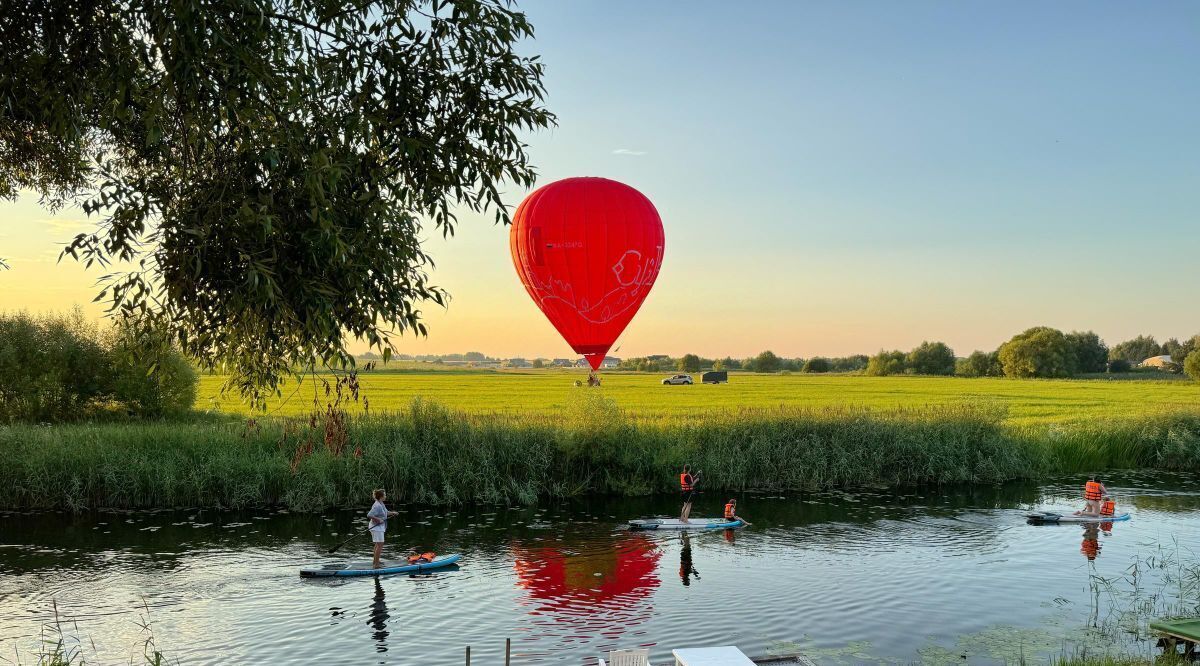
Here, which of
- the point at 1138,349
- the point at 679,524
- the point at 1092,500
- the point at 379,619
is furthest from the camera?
the point at 1138,349

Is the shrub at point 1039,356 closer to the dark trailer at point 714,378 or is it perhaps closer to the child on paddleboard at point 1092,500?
the dark trailer at point 714,378

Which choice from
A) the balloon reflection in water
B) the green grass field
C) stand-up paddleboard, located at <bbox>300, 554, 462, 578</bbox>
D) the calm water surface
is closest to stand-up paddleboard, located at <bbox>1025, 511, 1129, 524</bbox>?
the calm water surface

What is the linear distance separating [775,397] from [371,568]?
53.4m

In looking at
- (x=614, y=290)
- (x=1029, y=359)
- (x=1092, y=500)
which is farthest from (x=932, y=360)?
(x=614, y=290)

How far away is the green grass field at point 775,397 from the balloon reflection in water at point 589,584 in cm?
2320

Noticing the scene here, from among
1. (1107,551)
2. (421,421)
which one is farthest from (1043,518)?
(421,421)

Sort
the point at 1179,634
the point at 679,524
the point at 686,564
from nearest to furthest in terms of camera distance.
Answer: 1. the point at 1179,634
2. the point at 686,564
3. the point at 679,524

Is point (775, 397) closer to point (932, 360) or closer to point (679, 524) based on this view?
point (679, 524)

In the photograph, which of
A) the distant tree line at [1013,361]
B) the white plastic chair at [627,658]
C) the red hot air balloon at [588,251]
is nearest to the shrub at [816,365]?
the distant tree line at [1013,361]

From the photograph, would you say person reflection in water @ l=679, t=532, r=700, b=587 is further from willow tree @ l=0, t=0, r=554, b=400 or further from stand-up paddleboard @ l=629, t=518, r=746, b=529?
willow tree @ l=0, t=0, r=554, b=400

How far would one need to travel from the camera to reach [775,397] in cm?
6981

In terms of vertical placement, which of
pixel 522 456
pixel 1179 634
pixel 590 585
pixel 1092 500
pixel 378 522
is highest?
pixel 522 456

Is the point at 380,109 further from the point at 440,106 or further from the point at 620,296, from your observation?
the point at 620,296

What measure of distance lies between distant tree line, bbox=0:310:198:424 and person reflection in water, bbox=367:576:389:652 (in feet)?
91.1
